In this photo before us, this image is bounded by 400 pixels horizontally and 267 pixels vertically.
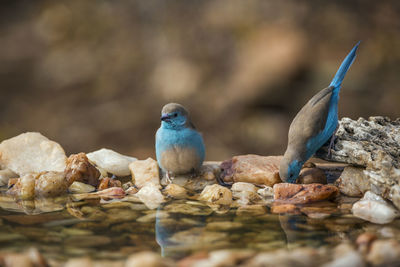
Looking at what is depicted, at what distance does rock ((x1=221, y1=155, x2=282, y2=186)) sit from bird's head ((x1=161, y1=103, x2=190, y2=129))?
1.43 feet

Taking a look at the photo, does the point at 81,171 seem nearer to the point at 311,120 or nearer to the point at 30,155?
the point at 30,155

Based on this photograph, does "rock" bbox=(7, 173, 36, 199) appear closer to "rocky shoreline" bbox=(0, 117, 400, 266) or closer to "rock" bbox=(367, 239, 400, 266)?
"rocky shoreline" bbox=(0, 117, 400, 266)

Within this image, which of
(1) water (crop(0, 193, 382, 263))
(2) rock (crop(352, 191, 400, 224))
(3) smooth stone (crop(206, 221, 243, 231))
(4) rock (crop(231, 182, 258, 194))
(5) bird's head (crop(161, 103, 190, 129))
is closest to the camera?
(1) water (crop(0, 193, 382, 263))

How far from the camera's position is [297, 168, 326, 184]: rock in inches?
112

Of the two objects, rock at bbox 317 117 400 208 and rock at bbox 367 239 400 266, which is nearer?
→ rock at bbox 367 239 400 266

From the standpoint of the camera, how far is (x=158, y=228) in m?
1.98

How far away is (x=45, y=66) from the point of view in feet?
25.1

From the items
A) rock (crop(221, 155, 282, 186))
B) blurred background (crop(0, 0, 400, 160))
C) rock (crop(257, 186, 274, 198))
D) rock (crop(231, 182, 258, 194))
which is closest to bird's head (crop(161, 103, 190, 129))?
rock (crop(221, 155, 282, 186))

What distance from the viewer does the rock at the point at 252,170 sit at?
2865mm

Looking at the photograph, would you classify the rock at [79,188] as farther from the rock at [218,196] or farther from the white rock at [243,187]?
the white rock at [243,187]

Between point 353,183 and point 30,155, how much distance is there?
2.11 m

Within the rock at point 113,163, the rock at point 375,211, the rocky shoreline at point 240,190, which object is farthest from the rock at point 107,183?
the rock at point 375,211

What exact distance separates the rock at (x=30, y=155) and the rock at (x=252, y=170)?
1.11 m

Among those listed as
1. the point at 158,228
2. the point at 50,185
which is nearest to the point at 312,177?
the point at 158,228
